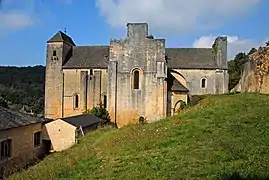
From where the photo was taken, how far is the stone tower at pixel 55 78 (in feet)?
133

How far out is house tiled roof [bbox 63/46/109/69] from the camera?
3994cm

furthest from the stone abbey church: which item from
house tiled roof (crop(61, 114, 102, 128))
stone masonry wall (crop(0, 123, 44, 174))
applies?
stone masonry wall (crop(0, 123, 44, 174))

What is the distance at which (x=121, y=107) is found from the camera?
3578 cm

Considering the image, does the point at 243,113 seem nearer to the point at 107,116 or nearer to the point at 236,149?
the point at 236,149

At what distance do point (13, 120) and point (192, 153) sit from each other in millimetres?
14582

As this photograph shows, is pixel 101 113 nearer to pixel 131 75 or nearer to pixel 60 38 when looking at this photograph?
pixel 131 75

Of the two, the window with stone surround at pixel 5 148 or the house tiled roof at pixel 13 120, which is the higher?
the house tiled roof at pixel 13 120

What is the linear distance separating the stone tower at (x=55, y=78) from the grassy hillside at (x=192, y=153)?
27620mm

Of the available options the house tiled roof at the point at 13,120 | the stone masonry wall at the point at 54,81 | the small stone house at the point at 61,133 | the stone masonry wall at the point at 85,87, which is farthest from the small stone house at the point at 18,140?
the stone masonry wall at the point at 54,81

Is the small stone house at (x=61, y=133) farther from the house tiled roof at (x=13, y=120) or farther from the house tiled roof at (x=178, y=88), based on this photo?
the house tiled roof at (x=178, y=88)

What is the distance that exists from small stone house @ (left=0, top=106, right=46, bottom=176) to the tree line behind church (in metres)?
34.4

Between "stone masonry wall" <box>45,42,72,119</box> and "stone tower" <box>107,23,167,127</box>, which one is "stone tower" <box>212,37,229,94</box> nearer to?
"stone tower" <box>107,23,167,127</box>

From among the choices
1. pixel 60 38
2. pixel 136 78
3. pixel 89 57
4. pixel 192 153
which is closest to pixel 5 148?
pixel 192 153

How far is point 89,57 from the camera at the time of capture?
41.2m
